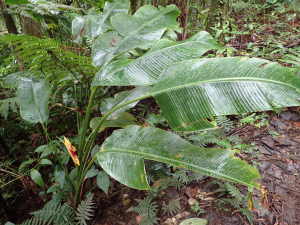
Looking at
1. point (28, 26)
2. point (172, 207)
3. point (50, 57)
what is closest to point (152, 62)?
point (50, 57)

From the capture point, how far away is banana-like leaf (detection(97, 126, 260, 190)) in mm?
706


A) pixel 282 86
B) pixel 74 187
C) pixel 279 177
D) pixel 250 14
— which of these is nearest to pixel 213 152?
pixel 282 86

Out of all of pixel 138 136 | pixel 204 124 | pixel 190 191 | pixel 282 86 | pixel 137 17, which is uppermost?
pixel 137 17

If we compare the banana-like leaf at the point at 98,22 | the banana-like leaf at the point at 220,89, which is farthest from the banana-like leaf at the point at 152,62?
the banana-like leaf at the point at 98,22

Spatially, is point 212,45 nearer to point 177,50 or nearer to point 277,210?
point 177,50

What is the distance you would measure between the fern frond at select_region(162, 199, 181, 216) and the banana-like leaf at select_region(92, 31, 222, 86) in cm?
85

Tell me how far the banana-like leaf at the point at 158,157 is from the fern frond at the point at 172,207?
1.69 feet

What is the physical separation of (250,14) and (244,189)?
188 inches

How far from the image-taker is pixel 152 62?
3.30 feet

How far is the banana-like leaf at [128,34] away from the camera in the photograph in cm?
119

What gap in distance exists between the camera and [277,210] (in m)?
1.04

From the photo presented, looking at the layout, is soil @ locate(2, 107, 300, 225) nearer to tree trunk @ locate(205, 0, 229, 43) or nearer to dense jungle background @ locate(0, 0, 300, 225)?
dense jungle background @ locate(0, 0, 300, 225)

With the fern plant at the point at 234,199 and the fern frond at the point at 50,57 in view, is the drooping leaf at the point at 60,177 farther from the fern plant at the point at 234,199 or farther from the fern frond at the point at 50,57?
the fern plant at the point at 234,199

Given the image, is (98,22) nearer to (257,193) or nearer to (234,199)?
(234,199)
